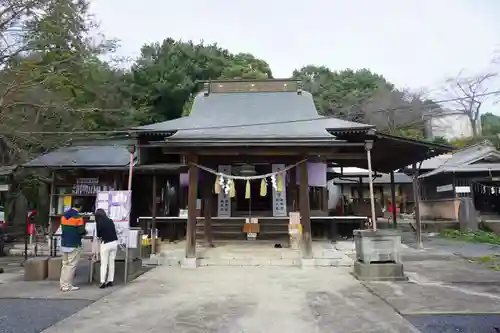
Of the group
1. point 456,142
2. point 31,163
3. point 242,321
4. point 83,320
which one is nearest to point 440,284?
point 242,321

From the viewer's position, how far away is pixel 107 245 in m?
7.57

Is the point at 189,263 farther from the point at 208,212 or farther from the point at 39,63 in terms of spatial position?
the point at 39,63

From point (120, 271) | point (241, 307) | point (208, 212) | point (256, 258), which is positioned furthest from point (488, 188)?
point (120, 271)

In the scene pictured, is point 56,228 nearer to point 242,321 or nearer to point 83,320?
point 83,320

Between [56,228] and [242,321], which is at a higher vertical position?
[56,228]

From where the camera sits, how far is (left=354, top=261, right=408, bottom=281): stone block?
8.00 metres

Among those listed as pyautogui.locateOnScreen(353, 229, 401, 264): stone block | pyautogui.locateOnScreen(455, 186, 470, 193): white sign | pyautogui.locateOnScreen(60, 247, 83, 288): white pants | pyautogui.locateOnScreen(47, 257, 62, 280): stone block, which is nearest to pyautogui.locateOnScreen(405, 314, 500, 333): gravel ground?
pyautogui.locateOnScreen(353, 229, 401, 264): stone block

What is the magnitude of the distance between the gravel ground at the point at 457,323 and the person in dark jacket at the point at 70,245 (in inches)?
248

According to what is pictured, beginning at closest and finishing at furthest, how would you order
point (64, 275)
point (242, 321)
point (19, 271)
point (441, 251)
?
1. point (242, 321)
2. point (64, 275)
3. point (19, 271)
4. point (441, 251)

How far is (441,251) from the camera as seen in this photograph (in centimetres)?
Result: 1284

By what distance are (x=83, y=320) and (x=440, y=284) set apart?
690 cm

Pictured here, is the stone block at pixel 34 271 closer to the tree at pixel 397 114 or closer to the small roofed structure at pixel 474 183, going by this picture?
the small roofed structure at pixel 474 183

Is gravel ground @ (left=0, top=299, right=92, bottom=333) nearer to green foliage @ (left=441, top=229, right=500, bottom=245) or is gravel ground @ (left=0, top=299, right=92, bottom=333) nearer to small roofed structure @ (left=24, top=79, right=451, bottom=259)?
small roofed structure @ (left=24, top=79, right=451, bottom=259)

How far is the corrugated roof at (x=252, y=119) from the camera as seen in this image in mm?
11430
